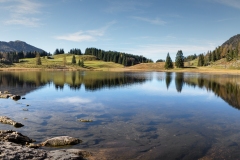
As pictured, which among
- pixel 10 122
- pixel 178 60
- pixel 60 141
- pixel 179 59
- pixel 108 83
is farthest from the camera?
pixel 178 60

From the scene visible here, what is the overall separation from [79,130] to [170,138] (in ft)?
29.4

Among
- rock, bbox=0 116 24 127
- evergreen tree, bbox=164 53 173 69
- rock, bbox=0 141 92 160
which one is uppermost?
evergreen tree, bbox=164 53 173 69

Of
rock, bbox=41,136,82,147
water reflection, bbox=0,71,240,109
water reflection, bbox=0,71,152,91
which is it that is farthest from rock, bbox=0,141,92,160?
water reflection, bbox=0,71,152,91

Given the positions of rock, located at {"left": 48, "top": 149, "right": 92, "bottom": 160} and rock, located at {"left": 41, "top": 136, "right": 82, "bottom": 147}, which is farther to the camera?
rock, located at {"left": 41, "top": 136, "right": 82, "bottom": 147}

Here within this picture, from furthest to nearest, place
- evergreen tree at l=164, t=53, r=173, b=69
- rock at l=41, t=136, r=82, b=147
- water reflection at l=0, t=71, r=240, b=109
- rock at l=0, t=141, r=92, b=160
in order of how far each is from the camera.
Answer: evergreen tree at l=164, t=53, r=173, b=69, water reflection at l=0, t=71, r=240, b=109, rock at l=41, t=136, r=82, b=147, rock at l=0, t=141, r=92, b=160

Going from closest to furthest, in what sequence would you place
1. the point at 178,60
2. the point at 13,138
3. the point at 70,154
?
the point at 70,154 < the point at 13,138 < the point at 178,60

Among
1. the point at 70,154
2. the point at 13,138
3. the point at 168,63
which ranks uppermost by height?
the point at 168,63

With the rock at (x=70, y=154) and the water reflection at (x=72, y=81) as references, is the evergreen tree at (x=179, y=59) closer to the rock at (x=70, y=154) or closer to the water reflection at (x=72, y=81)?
the water reflection at (x=72, y=81)

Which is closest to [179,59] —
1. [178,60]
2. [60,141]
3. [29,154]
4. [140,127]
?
[178,60]

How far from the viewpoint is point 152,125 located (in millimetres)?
Answer: 23266

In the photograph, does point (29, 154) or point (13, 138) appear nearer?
point (29, 154)

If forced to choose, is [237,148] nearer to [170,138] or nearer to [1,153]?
[170,138]

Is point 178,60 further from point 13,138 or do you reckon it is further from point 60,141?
point 13,138

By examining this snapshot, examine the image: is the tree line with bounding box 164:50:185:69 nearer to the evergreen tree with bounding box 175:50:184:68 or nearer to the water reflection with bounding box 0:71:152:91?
the evergreen tree with bounding box 175:50:184:68
